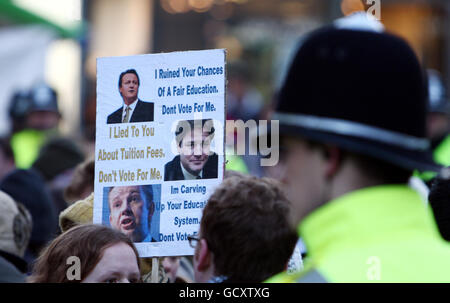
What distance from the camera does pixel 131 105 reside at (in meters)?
2.67

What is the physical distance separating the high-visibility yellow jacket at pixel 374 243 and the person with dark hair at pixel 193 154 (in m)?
0.69

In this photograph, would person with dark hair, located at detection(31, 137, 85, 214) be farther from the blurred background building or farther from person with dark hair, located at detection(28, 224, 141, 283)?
the blurred background building

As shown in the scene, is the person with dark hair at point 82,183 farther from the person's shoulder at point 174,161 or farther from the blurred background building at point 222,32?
the blurred background building at point 222,32

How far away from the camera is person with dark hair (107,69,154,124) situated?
264 centimetres

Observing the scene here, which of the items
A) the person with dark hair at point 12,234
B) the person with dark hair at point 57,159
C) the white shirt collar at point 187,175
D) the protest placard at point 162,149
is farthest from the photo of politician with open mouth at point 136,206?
the person with dark hair at point 57,159

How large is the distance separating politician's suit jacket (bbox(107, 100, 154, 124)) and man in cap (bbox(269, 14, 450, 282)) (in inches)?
26.5

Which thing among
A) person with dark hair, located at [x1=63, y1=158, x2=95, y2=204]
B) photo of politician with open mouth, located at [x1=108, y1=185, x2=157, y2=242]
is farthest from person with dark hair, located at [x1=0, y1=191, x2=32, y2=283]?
photo of politician with open mouth, located at [x1=108, y1=185, x2=157, y2=242]

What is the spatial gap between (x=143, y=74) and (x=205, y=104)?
9.5 inches

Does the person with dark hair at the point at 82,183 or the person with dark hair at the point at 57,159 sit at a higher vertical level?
the person with dark hair at the point at 57,159

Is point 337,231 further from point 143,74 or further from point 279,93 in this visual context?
point 143,74

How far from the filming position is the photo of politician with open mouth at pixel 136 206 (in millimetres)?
2631

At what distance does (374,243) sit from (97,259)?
1077 mm
